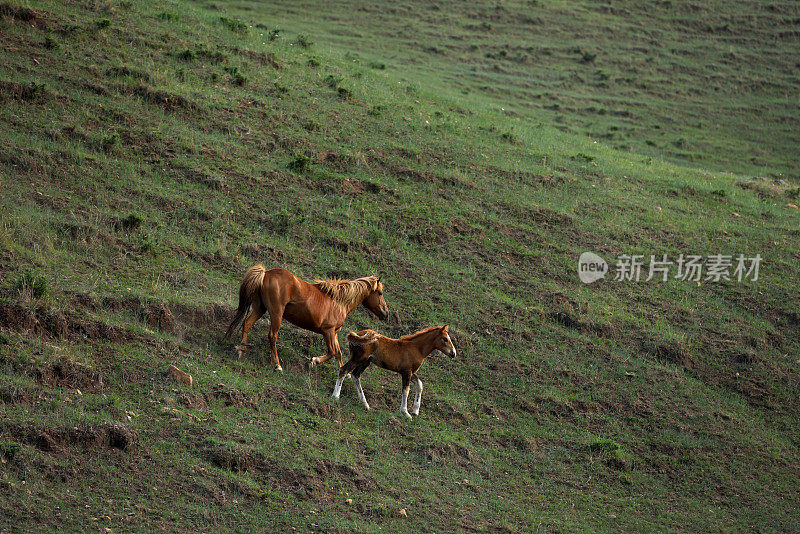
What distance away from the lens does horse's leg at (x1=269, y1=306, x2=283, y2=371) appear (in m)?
12.4

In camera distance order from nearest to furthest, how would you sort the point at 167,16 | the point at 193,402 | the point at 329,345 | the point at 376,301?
the point at 193,402 < the point at 329,345 < the point at 376,301 < the point at 167,16

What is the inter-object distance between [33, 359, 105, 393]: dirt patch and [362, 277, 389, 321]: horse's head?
477 centimetres

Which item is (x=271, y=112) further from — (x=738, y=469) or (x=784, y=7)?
(x=784, y=7)

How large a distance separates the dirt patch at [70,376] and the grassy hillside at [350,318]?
0.06 m

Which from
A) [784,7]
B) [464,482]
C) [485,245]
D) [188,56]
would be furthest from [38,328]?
[784,7]

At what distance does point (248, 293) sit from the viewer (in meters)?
12.3

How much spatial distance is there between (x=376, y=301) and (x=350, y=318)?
1.42 meters

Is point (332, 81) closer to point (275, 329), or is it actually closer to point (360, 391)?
point (275, 329)

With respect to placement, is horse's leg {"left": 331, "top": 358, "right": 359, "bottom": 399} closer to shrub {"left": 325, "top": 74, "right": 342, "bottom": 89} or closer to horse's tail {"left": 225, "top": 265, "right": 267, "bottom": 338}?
horse's tail {"left": 225, "top": 265, "right": 267, "bottom": 338}

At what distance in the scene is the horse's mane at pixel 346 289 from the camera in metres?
13.0

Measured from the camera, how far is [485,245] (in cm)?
1880

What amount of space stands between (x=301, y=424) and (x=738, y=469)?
7840mm

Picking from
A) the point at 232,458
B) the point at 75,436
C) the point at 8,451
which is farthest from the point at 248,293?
the point at 8,451

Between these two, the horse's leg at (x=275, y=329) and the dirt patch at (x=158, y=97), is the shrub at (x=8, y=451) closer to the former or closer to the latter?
Result: the horse's leg at (x=275, y=329)
